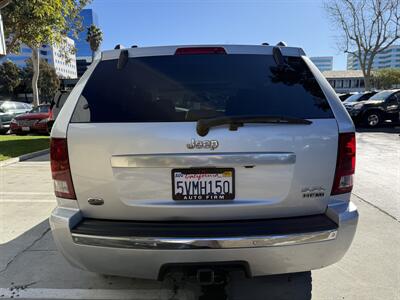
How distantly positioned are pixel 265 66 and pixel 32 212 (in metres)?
3.97

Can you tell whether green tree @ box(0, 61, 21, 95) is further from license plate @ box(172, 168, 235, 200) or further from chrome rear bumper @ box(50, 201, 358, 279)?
license plate @ box(172, 168, 235, 200)

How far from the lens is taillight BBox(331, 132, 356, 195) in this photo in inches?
96.8

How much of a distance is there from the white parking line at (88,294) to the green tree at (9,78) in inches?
2945

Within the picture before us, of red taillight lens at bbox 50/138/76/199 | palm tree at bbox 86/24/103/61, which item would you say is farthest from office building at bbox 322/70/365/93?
red taillight lens at bbox 50/138/76/199

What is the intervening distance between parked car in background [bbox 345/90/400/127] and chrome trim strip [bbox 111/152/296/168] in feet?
54.3

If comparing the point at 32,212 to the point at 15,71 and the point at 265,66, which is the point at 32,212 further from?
the point at 15,71

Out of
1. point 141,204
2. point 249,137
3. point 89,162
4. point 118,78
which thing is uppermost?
point 118,78

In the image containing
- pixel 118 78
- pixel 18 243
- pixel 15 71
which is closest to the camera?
pixel 118 78

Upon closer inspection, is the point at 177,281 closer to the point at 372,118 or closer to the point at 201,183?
the point at 201,183

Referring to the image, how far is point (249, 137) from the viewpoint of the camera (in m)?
2.33

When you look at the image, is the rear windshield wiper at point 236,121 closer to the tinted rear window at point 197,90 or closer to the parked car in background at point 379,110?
the tinted rear window at point 197,90

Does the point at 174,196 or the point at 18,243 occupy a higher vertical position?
the point at 174,196

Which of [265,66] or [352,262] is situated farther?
[352,262]

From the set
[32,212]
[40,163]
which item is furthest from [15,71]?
[32,212]
